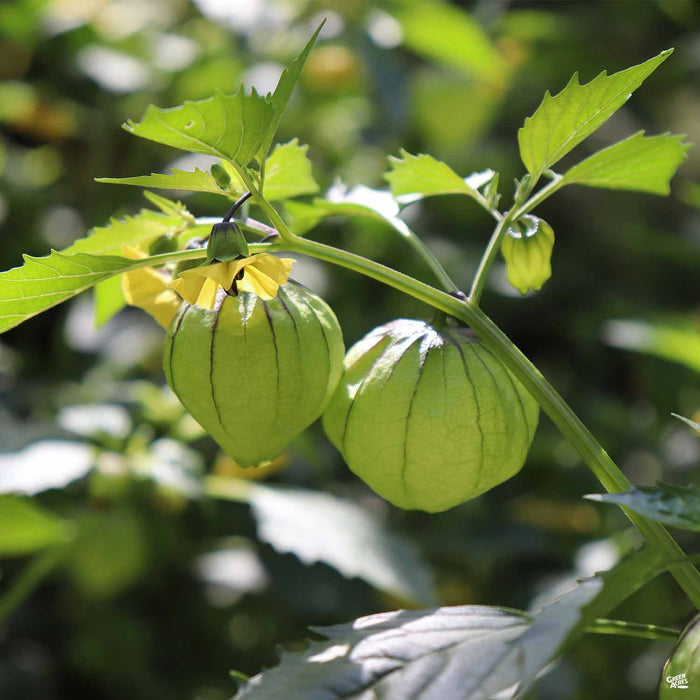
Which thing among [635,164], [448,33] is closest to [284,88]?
[635,164]

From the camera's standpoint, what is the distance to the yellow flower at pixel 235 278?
62 centimetres

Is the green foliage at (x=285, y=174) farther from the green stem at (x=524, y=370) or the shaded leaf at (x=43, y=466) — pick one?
the shaded leaf at (x=43, y=466)

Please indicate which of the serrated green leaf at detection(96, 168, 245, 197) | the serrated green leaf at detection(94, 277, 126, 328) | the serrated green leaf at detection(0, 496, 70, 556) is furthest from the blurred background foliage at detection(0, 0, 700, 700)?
the serrated green leaf at detection(96, 168, 245, 197)

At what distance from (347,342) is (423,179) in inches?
37.5

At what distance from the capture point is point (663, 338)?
4.66 ft

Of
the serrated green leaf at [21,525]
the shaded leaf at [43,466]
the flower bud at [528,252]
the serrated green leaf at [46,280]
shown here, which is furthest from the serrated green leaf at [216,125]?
the serrated green leaf at [21,525]

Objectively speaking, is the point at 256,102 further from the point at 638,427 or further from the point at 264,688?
the point at 638,427

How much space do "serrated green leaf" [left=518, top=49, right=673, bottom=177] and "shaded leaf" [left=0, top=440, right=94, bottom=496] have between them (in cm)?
82

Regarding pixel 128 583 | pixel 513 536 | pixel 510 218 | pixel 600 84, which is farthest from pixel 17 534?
pixel 600 84

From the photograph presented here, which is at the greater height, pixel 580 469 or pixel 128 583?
pixel 580 469

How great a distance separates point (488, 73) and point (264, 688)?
170 cm

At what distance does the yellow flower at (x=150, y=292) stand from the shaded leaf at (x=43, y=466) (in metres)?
0.54

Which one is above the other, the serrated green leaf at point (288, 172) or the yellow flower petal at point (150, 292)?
the serrated green leaf at point (288, 172)

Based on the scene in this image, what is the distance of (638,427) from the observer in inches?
72.3
